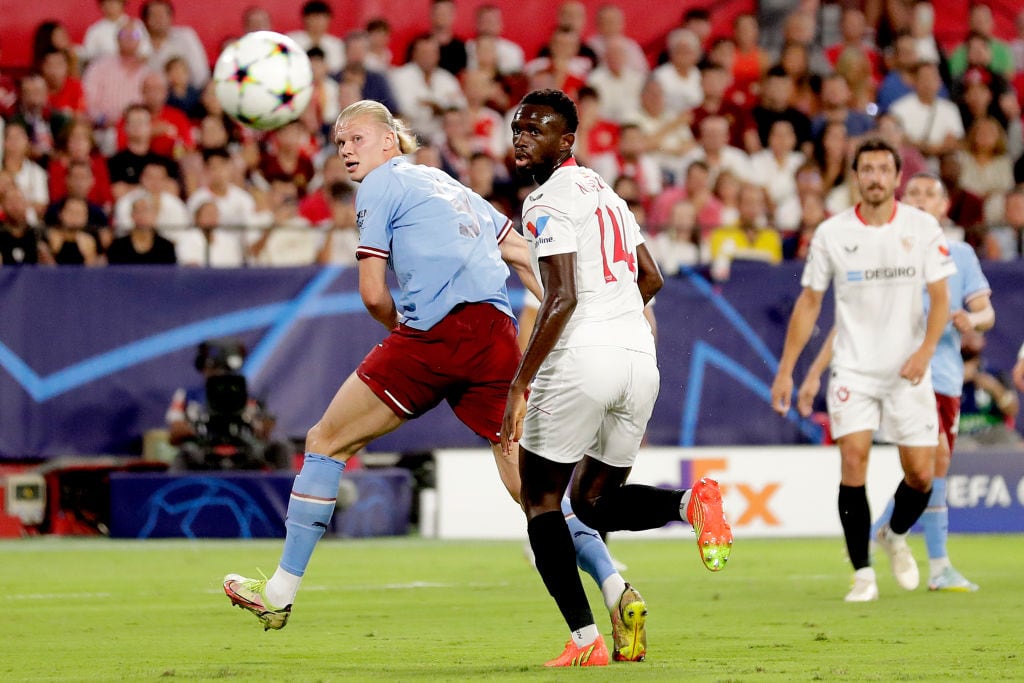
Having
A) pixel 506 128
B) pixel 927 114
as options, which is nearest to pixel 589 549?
pixel 506 128

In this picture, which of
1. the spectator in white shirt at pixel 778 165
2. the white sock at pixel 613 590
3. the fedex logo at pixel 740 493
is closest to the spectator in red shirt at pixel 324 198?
the fedex logo at pixel 740 493

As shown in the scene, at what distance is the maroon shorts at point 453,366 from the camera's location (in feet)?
22.4

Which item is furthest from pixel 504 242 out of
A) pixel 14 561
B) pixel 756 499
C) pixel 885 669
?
pixel 756 499

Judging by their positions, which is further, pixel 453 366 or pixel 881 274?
pixel 881 274

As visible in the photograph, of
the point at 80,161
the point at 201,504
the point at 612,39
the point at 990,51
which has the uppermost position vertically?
the point at 990,51

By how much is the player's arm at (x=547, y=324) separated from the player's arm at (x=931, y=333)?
3.47 m

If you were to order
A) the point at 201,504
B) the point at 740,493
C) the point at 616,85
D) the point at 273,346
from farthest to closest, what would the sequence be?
1. the point at 616,85
2. the point at 273,346
3. the point at 740,493
4. the point at 201,504

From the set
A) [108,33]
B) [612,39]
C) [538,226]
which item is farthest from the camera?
[612,39]

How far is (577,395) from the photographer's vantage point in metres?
6.16

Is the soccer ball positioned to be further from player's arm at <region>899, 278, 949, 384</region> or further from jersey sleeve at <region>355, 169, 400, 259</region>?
jersey sleeve at <region>355, 169, 400, 259</region>

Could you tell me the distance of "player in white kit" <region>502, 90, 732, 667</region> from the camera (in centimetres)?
608

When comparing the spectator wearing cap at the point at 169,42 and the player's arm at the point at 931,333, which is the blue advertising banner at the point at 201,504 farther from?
the player's arm at the point at 931,333

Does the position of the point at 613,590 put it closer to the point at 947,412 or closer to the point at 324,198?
the point at 947,412

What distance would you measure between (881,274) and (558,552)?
3.68m
